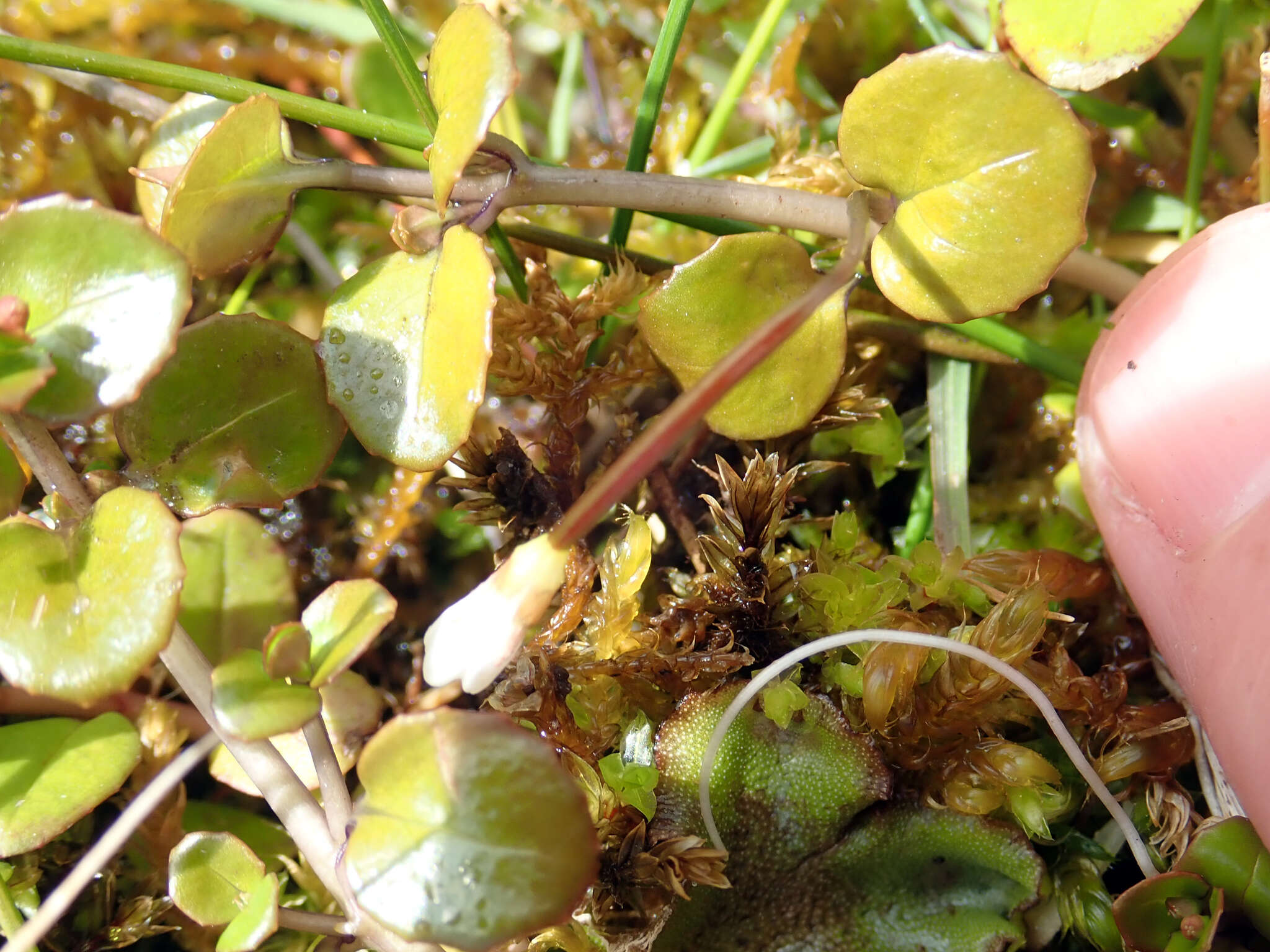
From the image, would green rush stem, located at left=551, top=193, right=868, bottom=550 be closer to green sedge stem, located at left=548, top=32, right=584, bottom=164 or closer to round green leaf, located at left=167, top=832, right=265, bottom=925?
round green leaf, located at left=167, top=832, right=265, bottom=925

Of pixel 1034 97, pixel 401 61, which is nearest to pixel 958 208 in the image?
pixel 1034 97

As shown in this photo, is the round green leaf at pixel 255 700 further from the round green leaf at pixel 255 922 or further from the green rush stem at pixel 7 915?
the green rush stem at pixel 7 915

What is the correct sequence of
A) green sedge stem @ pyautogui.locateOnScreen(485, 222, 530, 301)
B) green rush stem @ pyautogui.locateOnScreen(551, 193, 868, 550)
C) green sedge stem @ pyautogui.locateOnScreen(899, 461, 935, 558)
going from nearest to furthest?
green rush stem @ pyautogui.locateOnScreen(551, 193, 868, 550)
green sedge stem @ pyautogui.locateOnScreen(485, 222, 530, 301)
green sedge stem @ pyautogui.locateOnScreen(899, 461, 935, 558)

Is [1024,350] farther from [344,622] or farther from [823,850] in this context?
[344,622]

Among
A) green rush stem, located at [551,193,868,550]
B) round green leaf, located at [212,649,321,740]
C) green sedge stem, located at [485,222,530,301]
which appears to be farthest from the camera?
green sedge stem, located at [485,222,530,301]

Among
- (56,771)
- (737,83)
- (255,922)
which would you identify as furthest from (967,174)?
(56,771)

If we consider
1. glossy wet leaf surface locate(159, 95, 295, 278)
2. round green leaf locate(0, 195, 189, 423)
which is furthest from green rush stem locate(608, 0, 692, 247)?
round green leaf locate(0, 195, 189, 423)
